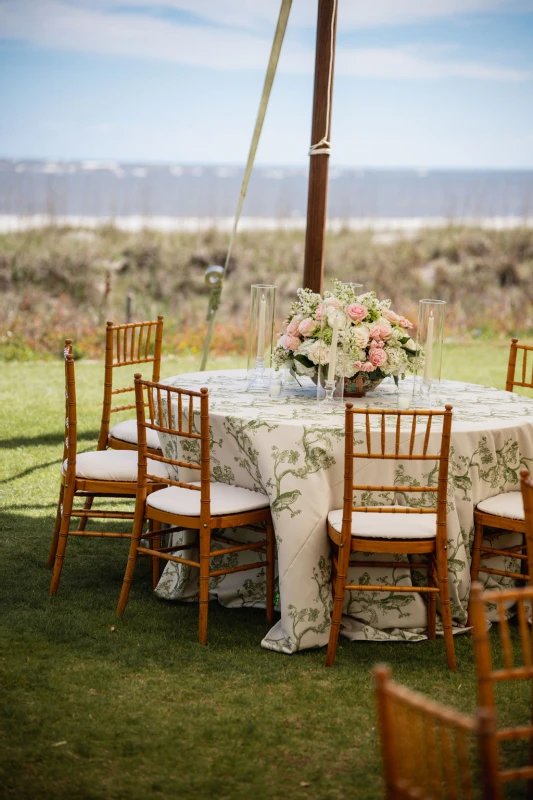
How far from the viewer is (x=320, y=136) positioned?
4.48 meters

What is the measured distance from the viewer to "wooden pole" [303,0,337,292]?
4.39 m

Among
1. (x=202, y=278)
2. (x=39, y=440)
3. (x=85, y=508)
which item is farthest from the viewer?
(x=202, y=278)

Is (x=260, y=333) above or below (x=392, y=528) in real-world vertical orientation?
above

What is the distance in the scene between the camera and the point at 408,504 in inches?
134

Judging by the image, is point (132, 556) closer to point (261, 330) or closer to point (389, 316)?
point (261, 330)

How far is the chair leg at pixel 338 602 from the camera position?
3152 millimetres

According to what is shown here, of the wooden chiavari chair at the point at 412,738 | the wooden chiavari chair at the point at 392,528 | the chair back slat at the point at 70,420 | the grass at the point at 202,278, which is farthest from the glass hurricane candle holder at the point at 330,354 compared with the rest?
the grass at the point at 202,278

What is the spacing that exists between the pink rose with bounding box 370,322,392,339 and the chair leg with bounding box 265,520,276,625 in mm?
830

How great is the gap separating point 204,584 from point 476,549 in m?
1.01

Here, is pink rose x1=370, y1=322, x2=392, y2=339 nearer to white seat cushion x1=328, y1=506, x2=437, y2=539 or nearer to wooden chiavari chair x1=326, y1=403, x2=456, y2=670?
wooden chiavari chair x1=326, y1=403, x2=456, y2=670

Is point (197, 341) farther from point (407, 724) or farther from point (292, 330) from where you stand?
point (407, 724)

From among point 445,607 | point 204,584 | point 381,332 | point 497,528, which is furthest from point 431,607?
point 381,332

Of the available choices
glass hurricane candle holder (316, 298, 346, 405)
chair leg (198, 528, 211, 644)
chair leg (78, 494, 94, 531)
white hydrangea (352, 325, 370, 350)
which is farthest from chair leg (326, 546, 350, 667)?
chair leg (78, 494, 94, 531)

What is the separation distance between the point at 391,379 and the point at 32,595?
1.85 m
